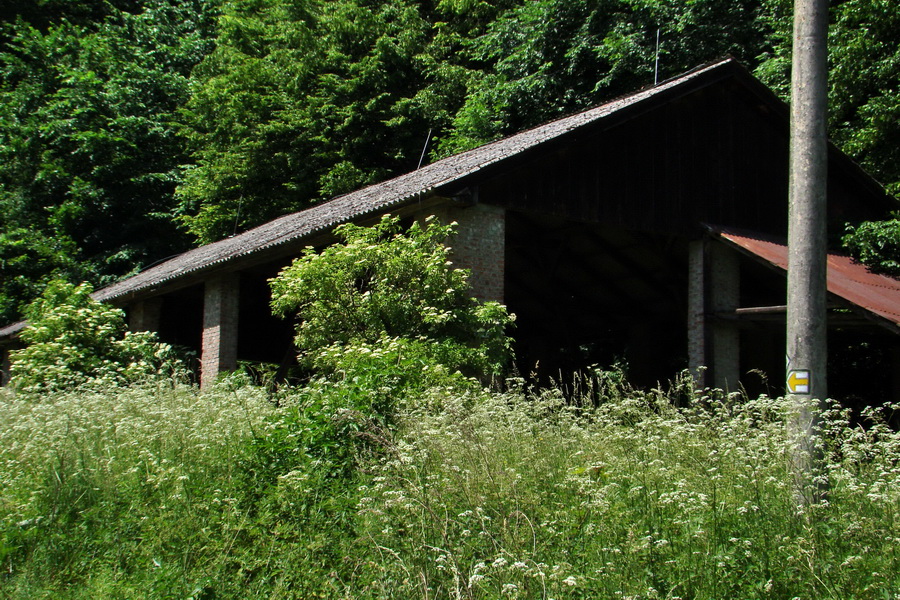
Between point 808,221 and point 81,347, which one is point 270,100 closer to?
point 81,347

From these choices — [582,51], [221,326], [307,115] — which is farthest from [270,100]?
[221,326]

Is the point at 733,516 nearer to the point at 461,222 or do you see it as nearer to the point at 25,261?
the point at 461,222

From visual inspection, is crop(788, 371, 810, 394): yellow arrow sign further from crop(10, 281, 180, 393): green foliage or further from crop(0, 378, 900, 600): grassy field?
crop(10, 281, 180, 393): green foliage

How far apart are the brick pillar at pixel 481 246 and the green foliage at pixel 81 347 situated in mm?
5042

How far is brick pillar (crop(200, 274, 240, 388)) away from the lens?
1489 centimetres

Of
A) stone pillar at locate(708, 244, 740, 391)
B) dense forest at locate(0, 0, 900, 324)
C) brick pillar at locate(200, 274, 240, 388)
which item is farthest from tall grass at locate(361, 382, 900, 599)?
dense forest at locate(0, 0, 900, 324)

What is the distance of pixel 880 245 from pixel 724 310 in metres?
2.91

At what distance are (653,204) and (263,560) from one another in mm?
9927

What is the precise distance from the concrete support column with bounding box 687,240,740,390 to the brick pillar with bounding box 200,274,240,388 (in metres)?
7.80

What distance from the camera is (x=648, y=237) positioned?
568 inches

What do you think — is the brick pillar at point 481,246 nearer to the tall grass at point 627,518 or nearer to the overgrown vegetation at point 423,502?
the overgrown vegetation at point 423,502

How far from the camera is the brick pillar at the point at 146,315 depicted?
59.0ft

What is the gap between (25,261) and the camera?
2873cm

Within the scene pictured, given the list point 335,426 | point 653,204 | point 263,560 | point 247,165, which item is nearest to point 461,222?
point 653,204
